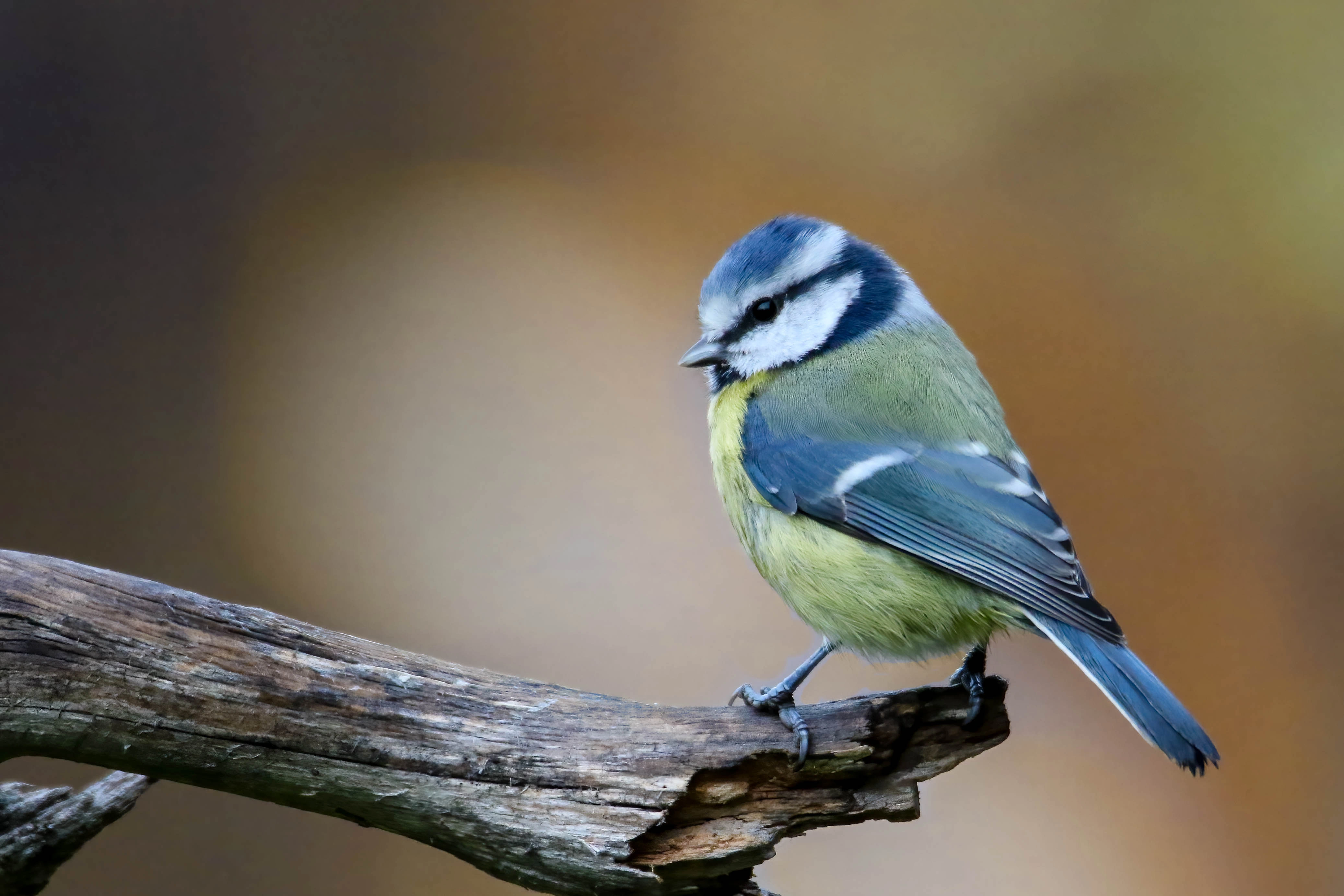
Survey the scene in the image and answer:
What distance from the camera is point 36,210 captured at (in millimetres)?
1892

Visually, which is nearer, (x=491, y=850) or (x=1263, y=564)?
(x=491, y=850)

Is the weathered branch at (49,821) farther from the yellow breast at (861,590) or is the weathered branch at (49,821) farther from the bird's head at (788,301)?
the bird's head at (788,301)

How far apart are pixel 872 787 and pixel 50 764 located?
137 centimetres

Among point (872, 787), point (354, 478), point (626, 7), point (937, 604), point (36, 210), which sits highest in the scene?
Result: point (626, 7)

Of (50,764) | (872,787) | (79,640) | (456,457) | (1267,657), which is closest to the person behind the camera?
(79,640)

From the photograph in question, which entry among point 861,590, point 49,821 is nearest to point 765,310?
point 861,590

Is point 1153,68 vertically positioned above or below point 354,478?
above

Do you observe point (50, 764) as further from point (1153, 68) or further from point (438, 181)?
point (1153, 68)

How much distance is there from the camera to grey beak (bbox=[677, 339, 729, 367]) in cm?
144

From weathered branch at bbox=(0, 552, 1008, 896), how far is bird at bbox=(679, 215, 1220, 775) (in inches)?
3.5

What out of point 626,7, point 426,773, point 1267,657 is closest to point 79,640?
point 426,773

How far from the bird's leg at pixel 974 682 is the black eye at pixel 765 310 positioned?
1.77ft

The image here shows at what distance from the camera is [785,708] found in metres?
1.16

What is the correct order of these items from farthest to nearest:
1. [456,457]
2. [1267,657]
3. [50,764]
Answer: [456,457]
[1267,657]
[50,764]
